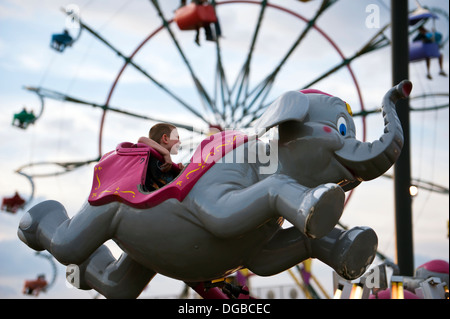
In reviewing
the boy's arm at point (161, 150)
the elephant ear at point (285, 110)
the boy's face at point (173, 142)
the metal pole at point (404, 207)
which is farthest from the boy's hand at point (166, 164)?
the metal pole at point (404, 207)

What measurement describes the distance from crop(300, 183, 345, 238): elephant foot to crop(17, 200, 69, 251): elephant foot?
3.33 ft

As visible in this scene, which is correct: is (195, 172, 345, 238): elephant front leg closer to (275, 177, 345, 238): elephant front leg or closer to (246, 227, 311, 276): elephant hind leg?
(275, 177, 345, 238): elephant front leg

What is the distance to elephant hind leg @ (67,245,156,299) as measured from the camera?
7.50 ft

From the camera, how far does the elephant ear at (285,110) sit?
1.92 meters

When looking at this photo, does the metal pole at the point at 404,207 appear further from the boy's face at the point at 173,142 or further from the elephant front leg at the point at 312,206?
the elephant front leg at the point at 312,206

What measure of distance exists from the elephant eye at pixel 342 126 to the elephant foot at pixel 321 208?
1.17 feet

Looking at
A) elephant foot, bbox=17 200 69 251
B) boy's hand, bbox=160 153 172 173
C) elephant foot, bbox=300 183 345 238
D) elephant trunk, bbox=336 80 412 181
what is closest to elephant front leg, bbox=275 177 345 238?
elephant foot, bbox=300 183 345 238

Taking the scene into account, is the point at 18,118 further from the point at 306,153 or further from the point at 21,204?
the point at 306,153

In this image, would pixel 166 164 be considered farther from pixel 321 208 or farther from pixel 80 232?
pixel 321 208

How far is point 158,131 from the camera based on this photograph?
2.33m

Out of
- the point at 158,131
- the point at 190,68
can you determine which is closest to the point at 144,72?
the point at 190,68
